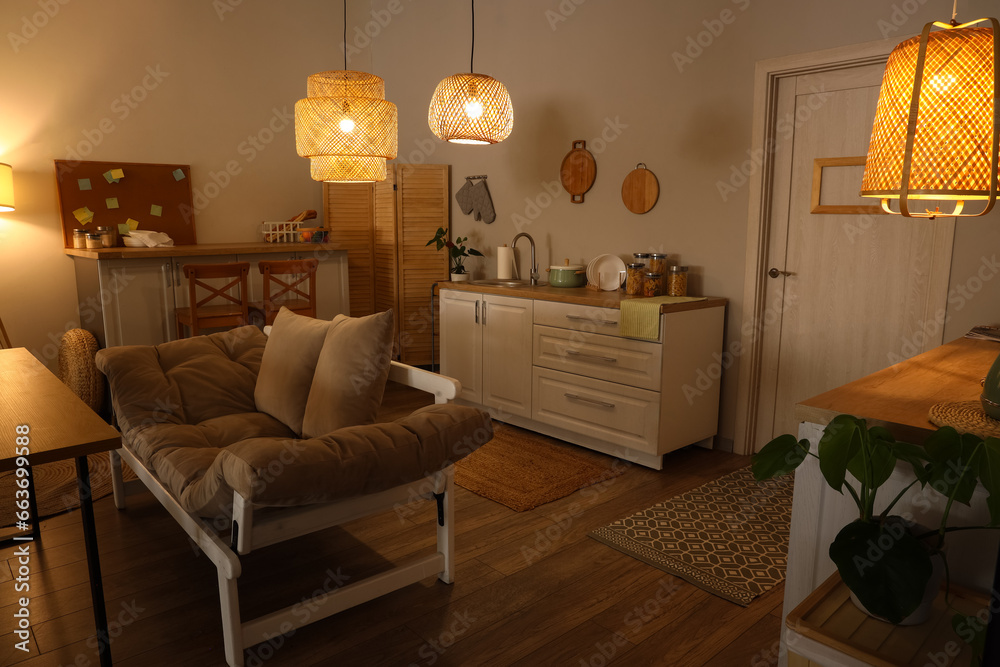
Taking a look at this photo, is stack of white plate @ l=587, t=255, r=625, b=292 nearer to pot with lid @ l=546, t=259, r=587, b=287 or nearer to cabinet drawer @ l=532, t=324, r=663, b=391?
pot with lid @ l=546, t=259, r=587, b=287

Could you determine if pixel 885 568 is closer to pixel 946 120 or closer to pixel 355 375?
pixel 946 120

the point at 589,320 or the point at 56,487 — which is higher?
the point at 589,320

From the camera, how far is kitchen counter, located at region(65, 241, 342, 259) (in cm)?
418

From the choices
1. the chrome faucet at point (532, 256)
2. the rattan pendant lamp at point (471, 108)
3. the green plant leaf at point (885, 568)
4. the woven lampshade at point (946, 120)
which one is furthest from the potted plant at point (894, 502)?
the chrome faucet at point (532, 256)

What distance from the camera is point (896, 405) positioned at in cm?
150

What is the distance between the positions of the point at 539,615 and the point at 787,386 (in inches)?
78.3

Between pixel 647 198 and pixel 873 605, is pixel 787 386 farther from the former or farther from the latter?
pixel 873 605

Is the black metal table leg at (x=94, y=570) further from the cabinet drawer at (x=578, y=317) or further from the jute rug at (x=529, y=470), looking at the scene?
the cabinet drawer at (x=578, y=317)

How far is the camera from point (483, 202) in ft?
16.4

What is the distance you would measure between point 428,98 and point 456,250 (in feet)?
4.52

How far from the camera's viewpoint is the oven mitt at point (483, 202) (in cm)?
497

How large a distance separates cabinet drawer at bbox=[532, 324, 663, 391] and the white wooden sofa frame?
1.33 meters

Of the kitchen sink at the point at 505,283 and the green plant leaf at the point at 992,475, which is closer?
the green plant leaf at the point at 992,475

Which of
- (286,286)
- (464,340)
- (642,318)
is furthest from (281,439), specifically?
(286,286)
